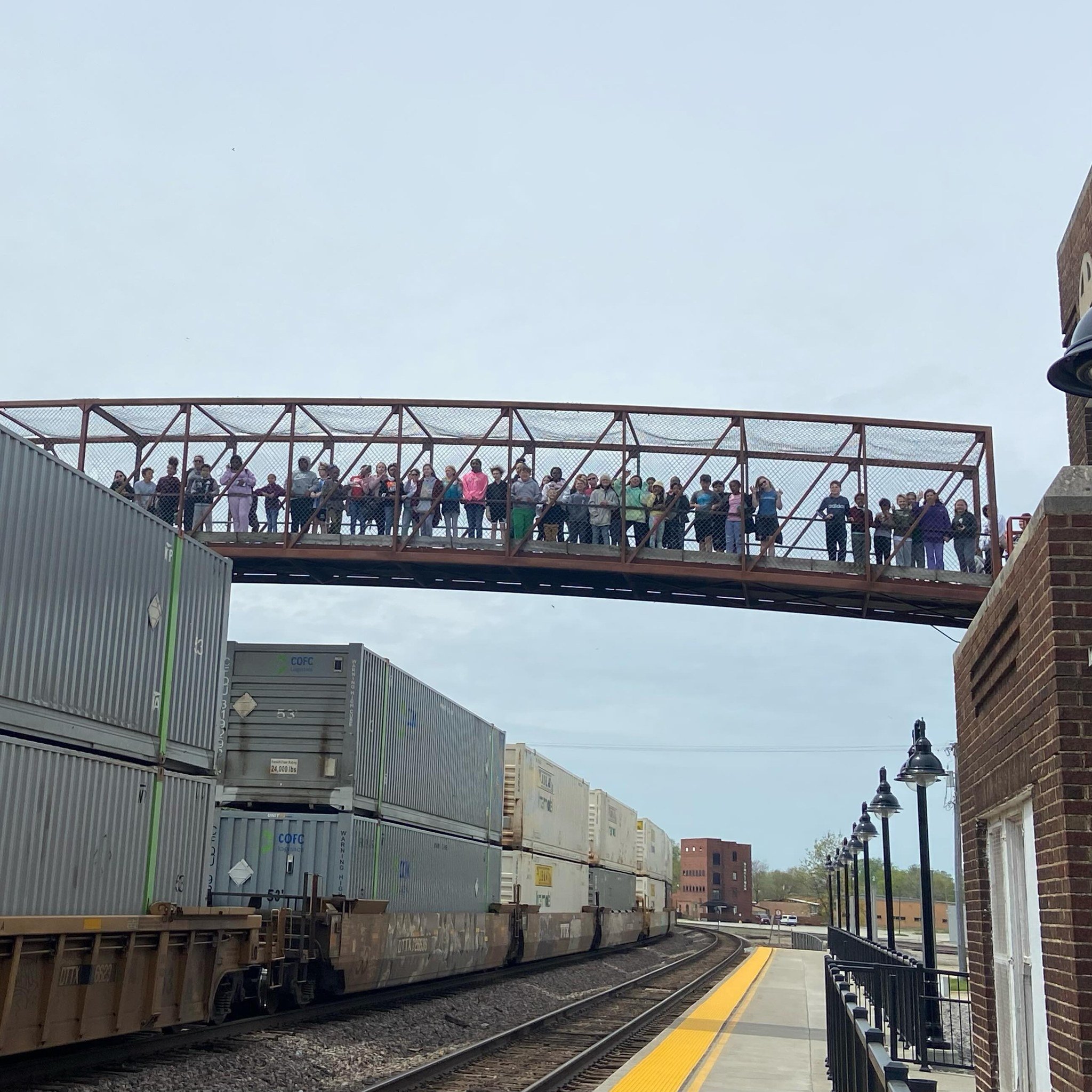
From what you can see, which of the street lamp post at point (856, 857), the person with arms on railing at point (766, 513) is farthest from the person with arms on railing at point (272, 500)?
the street lamp post at point (856, 857)

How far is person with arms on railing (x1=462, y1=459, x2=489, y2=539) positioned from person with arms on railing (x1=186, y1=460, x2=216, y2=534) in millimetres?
4078

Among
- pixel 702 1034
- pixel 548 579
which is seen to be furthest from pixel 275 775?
pixel 702 1034

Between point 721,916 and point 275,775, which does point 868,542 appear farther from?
point 721,916

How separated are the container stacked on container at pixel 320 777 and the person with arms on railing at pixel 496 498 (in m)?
2.88

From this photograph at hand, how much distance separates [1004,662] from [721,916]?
132 meters

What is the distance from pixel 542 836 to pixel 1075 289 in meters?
20.4

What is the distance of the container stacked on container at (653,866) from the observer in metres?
47.4

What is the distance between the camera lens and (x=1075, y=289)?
10625 millimetres

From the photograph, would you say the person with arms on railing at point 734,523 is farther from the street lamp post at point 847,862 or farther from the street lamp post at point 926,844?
the street lamp post at point 847,862

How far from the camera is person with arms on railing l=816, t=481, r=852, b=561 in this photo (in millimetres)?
18609

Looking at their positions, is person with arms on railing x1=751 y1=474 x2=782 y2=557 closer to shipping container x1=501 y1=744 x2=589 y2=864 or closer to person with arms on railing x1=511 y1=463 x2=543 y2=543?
person with arms on railing x1=511 y1=463 x2=543 y2=543

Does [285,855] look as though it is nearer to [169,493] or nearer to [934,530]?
[169,493]

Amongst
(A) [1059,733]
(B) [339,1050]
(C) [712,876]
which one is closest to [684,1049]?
(B) [339,1050]

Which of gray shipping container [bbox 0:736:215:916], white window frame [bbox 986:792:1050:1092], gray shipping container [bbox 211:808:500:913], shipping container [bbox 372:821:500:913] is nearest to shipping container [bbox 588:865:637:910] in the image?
shipping container [bbox 372:821:500:913]
